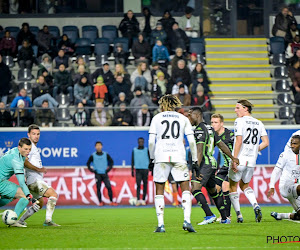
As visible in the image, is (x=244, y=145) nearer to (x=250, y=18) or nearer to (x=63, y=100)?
(x=63, y=100)

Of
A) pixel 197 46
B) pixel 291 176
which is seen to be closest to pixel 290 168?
pixel 291 176

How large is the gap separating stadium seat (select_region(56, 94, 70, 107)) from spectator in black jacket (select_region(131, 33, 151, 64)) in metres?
3.33

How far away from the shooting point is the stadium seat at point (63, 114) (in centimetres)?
2130

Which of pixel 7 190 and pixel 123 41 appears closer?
pixel 7 190

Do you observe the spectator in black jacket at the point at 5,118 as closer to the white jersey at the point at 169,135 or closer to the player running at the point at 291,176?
the player running at the point at 291,176

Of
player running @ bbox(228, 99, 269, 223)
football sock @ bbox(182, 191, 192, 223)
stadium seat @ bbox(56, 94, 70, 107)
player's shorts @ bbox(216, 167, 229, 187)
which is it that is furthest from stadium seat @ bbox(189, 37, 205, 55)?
football sock @ bbox(182, 191, 192, 223)

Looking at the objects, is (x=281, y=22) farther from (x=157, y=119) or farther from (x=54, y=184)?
(x=157, y=119)

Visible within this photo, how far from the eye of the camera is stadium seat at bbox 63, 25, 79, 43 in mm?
26406

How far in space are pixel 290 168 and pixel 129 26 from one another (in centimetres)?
1411

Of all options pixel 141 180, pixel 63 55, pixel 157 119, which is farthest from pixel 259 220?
pixel 63 55

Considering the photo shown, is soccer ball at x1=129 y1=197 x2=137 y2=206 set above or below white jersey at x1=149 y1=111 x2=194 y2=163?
below

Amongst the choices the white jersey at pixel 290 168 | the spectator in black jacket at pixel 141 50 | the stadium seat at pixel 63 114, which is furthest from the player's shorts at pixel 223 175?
the spectator in black jacket at pixel 141 50

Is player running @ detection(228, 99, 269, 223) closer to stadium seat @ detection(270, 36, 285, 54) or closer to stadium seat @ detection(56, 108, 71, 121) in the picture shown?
stadium seat @ detection(56, 108, 71, 121)

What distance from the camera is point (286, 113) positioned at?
72.4 ft
